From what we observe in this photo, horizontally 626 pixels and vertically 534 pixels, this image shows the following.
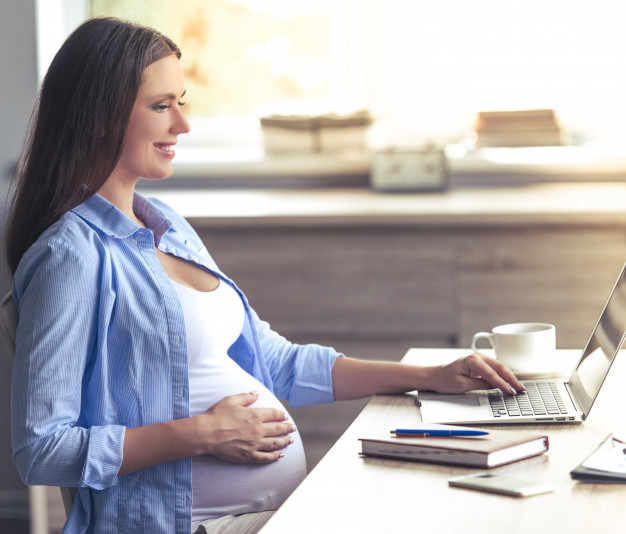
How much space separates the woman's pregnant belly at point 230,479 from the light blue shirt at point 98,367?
3 cm

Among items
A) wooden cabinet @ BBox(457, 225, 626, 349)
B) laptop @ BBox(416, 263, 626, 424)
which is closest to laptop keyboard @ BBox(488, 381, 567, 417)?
laptop @ BBox(416, 263, 626, 424)

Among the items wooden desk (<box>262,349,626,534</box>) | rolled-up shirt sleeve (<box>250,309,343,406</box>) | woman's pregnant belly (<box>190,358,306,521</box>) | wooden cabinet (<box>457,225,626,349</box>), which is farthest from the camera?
wooden cabinet (<box>457,225,626,349</box>)

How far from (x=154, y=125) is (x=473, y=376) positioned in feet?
1.94

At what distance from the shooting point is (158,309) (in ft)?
4.08

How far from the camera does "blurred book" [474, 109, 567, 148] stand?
2639 millimetres

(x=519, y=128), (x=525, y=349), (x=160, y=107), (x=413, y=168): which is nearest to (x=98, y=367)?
(x=160, y=107)

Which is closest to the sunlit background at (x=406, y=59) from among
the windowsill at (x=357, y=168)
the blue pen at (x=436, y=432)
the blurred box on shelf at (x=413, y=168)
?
the windowsill at (x=357, y=168)

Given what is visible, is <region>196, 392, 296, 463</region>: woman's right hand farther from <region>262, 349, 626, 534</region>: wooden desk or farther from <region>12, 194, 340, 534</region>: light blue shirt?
<region>262, 349, 626, 534</region>: wooden desk

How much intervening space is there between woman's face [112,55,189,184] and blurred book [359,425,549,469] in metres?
0.54

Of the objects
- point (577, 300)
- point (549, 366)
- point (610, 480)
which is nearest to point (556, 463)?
point (610, 480)

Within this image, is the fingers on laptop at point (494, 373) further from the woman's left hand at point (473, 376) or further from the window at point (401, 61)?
the window at point (401, 61)

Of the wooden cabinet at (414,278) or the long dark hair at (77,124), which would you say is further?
the wooden cabinet at (414,278)

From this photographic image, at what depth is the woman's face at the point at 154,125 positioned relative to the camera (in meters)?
1.31

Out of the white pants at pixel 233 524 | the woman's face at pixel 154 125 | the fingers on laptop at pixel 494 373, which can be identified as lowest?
the white pants at pixel 233 524
